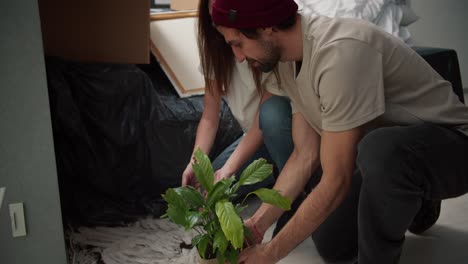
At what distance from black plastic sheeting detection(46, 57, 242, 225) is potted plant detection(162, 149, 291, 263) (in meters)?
0.71

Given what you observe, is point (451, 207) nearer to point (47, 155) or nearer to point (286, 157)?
point (286, 157)

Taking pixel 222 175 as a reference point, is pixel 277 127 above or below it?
above

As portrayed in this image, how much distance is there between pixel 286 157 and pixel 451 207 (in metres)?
0.71

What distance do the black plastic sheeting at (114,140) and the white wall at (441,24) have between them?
1.61m

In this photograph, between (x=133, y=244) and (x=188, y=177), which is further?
(x=133, y=244)

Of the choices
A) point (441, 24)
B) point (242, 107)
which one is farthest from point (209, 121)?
point (441, 24)

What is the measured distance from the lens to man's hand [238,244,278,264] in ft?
3.46

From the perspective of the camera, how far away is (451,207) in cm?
176

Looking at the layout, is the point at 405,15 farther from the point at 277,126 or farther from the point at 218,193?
the point at 218,193

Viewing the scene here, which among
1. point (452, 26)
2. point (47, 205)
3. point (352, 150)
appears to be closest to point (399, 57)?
point (352, 150)

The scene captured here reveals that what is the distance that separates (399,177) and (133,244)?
0.88 meters

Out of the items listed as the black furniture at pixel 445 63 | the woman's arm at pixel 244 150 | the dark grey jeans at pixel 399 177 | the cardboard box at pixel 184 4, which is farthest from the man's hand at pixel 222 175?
the cardboard box at pixel 184 4

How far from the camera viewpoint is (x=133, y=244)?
159 cm

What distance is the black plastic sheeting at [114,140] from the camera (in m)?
1.62
